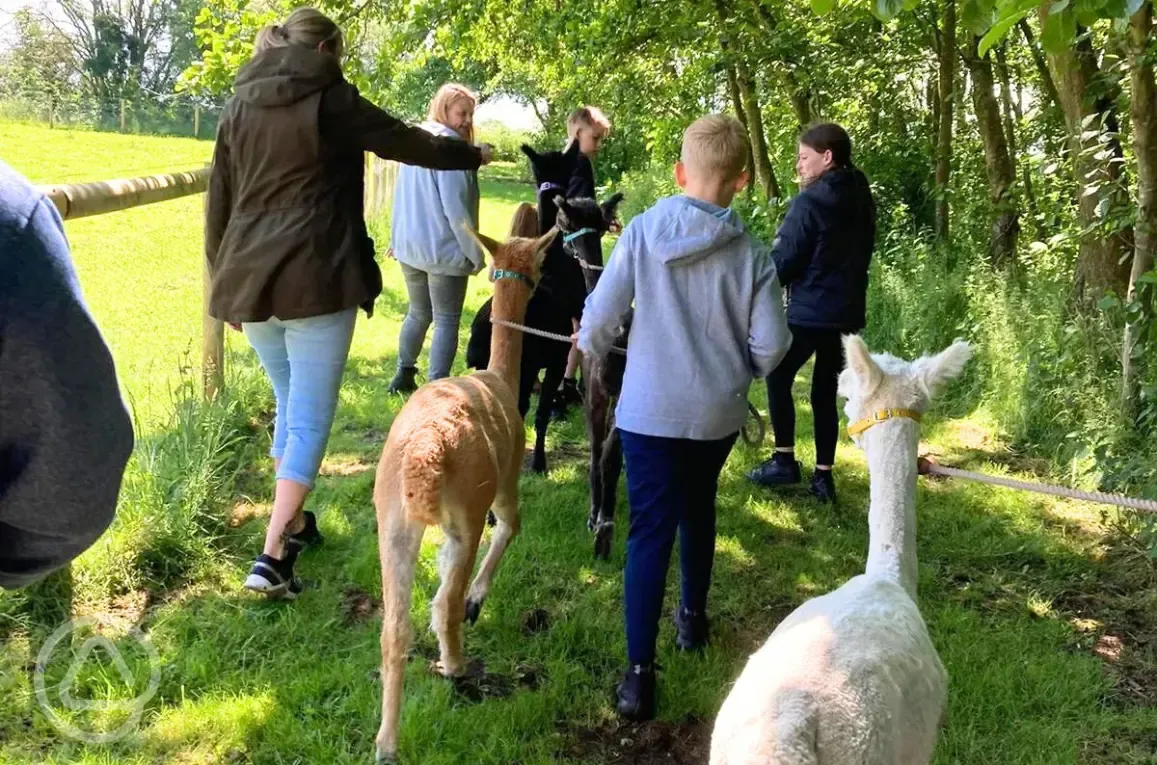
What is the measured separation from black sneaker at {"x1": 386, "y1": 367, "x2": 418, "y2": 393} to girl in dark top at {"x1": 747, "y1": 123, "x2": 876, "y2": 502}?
9.17 feet

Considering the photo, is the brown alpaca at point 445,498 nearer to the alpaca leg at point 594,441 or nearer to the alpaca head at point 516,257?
the alpaca head at point 516,257

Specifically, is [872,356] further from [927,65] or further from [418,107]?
[418,107]

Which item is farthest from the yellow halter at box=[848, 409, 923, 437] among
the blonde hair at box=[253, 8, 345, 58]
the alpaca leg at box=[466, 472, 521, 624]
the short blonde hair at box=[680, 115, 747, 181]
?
the blonde hair at box=[253, 8, 345, 58]

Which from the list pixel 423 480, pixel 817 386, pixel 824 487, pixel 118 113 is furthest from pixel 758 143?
pixel 118 113

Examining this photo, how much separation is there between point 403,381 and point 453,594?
3648mm

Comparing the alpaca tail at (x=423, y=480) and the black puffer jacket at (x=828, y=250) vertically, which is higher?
the black puffer jacket at (x=828, y=250)

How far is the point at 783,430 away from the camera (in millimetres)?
5336

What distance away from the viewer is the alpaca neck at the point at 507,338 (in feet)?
13.5

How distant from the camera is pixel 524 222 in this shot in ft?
17.0

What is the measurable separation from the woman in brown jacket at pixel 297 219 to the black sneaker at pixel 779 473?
2.79 meters

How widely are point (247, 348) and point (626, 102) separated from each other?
6776 mm

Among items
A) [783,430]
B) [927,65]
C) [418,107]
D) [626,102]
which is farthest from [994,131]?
[418,107]

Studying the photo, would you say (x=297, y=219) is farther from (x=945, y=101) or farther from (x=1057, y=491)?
(x=945, y=101)

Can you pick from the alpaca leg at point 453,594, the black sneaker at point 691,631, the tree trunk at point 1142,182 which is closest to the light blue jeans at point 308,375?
the alpaca leg at point 453,594
